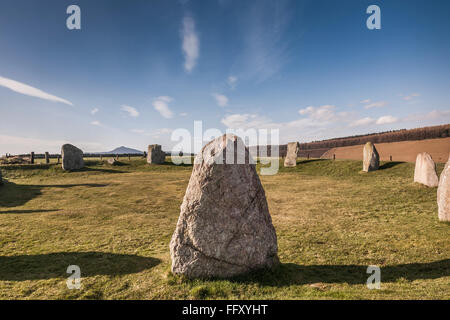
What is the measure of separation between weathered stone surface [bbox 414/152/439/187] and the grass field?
0.65 m

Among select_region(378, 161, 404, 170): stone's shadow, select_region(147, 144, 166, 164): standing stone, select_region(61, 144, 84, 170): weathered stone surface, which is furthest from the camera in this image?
select_region(147, 144, 166, 164): standing stone

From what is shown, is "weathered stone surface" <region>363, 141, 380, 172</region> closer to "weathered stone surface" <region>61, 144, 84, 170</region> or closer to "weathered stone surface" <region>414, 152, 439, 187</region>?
"weathered stone surface" <region>414, 152, 439, 187</region>

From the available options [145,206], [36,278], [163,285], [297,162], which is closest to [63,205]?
[145,206]

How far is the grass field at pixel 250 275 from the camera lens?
5.27m

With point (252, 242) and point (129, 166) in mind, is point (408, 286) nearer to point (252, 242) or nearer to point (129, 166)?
point (252, 242)

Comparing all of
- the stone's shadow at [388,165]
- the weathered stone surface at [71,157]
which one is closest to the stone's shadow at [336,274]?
the stone's shadow at [388,165]

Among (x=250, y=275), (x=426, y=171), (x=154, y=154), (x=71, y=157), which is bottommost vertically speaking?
(x=250, y=275)

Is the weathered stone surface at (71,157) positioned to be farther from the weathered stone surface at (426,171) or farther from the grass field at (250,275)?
the weathered stone surface at (426,171)

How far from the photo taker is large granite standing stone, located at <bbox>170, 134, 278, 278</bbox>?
5562 mm

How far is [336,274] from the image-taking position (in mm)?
6047

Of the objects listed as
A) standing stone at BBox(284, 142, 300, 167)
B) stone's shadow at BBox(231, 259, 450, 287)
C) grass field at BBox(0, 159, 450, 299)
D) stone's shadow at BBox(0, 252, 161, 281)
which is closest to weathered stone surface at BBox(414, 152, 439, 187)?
grass field at BBox(0, 159, 450, 299)

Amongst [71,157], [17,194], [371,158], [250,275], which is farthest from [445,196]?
[71,157]

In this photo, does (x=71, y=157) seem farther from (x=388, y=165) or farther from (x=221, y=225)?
(x=388, y=165)

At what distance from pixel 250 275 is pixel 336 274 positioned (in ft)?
7.98
